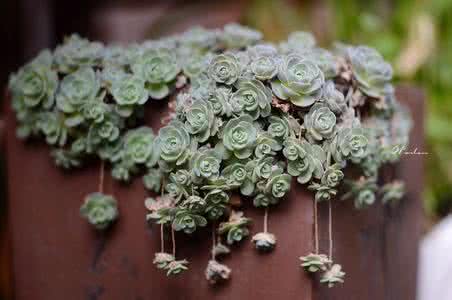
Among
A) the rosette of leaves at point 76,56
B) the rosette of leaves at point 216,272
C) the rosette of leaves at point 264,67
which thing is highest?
the rosette of leaves at point 76,56

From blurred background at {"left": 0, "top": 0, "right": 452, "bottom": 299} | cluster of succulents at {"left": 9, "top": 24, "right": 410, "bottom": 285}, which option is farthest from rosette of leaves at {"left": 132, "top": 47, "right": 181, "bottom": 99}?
blurred background at {"left": 0, "top": 0, "right": 452, "bottom": 299}

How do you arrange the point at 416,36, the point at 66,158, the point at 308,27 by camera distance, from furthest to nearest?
the point at 308,27, the point at 416,36, the point at 66,158

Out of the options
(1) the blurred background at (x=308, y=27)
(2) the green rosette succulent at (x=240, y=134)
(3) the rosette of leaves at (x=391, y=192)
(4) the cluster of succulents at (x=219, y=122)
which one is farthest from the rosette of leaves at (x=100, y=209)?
(1) the blurred background at (x=308, y=27)

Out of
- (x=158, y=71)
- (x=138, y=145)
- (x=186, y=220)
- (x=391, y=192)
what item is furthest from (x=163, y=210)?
(x=391, y=192)

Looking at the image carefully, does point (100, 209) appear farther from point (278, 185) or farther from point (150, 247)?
point (278, 185)

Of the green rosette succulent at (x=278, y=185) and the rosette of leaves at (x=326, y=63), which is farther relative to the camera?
the rosette of leaves at (x=326, y=63)

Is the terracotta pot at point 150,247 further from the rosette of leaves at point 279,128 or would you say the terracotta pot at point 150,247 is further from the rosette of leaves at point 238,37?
the rosette of leaves at point 238,37

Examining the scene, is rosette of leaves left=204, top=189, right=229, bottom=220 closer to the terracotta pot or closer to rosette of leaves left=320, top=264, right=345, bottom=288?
the terracotta pot
